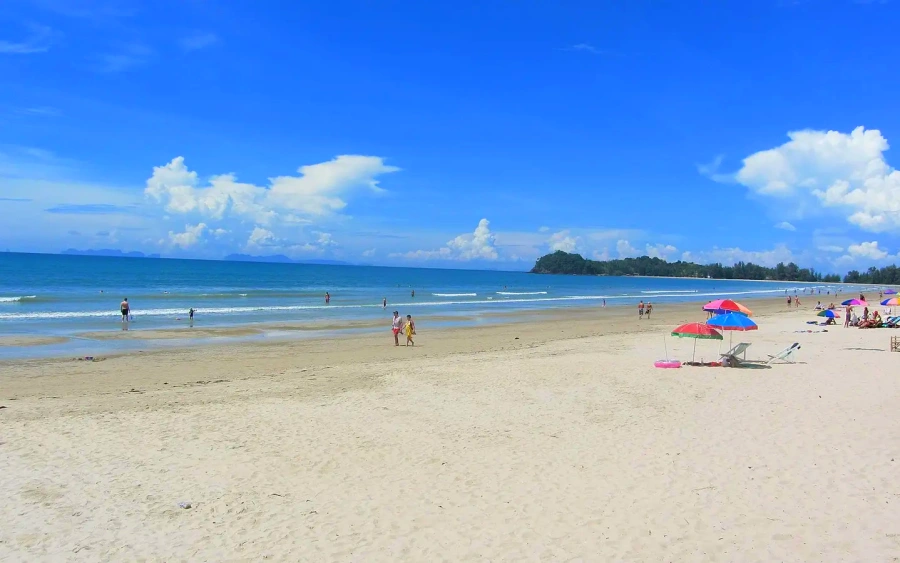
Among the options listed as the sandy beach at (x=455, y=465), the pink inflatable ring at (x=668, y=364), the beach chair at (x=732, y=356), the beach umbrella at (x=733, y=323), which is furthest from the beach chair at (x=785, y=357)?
the pink inflatable ring at (x=668, y=364)

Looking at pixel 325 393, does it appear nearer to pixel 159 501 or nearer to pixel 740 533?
pixel 159 501

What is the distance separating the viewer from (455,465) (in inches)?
316

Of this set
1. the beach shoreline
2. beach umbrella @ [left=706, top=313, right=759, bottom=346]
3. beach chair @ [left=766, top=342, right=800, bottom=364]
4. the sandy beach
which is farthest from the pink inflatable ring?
the beach shoreline

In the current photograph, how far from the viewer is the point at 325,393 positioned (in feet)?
41.9

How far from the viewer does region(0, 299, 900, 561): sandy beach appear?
5762 millimetres

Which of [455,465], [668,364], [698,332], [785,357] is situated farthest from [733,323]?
[455,465]

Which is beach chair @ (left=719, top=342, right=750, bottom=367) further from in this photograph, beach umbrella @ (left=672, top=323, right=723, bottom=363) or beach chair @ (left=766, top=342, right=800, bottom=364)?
beach chair @ (left=766, top=342, right=800, bottom=364)

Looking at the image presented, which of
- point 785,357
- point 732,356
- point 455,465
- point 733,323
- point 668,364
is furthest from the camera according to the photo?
point 785,357

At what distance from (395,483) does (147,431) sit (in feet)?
15.5

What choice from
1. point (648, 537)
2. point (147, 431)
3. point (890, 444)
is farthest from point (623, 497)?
point (147, 431)

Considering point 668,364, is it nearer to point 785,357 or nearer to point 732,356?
point 732,356

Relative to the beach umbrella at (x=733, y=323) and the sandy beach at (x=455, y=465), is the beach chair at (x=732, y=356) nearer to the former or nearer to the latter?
the beach umbrella at (x=733, y=323)

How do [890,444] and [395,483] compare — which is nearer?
[395,483]

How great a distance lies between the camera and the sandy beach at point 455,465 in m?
5.76
